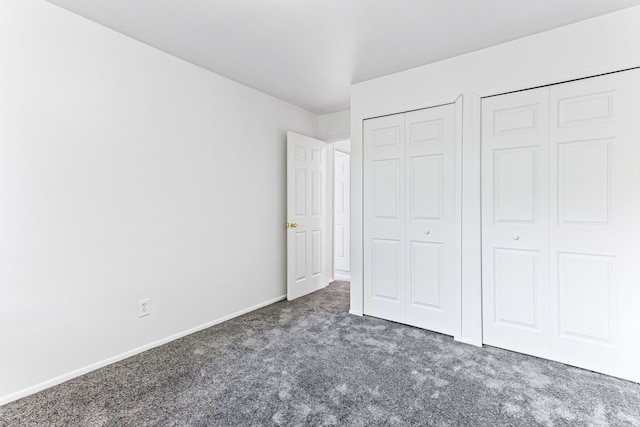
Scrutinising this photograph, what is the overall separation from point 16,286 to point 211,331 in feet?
4.77

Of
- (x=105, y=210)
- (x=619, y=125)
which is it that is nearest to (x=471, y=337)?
(x=619, y=125)

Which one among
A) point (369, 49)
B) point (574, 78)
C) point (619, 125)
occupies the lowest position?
point (619, 125)

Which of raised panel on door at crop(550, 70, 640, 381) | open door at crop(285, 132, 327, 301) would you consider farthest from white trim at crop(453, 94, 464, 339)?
open door at crop(285, 132, 327, 301)

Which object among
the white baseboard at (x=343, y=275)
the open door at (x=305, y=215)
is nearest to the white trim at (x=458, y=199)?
the open door at (x=305, y=215)

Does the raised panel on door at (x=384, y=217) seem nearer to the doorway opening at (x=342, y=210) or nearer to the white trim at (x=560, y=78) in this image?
the white trim at (x=560, y=78)

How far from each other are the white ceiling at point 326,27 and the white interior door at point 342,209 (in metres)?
2.73

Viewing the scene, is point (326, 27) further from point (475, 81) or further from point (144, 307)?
point (144, 307)

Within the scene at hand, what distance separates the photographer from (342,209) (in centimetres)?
571

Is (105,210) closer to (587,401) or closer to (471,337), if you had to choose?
(471,337)

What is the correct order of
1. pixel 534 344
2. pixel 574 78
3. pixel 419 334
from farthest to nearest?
1. pixel 419 334
2. pixel 534 344
3. pixel 574 78

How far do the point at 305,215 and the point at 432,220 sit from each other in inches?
66.4

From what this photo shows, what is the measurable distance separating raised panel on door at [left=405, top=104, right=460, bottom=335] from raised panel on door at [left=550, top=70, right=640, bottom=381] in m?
0.71

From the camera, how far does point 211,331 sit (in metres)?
2.90

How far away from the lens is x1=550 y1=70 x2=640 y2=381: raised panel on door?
6.82 feet
